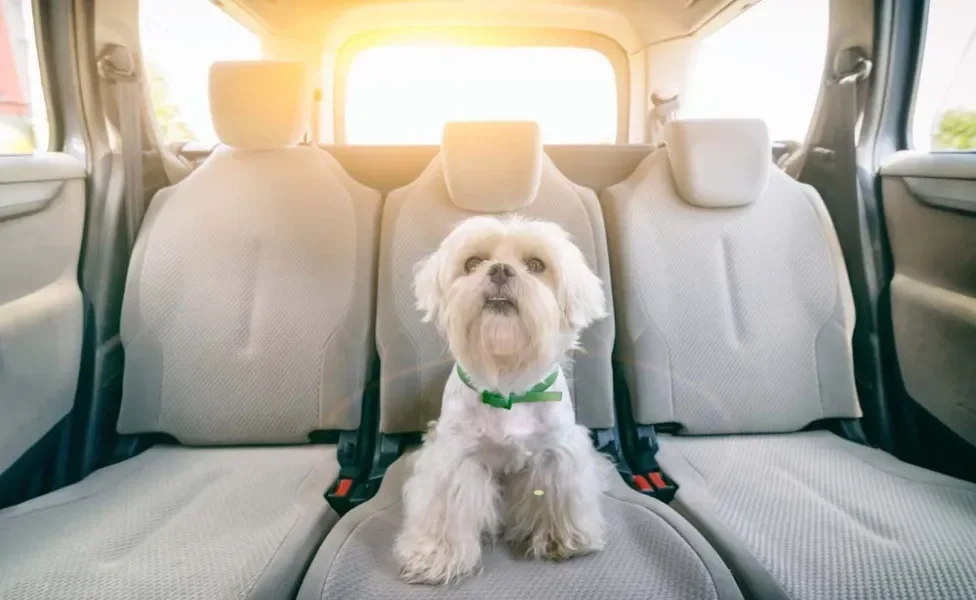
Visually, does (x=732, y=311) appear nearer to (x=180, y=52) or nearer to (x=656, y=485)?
(x=656, y=485)

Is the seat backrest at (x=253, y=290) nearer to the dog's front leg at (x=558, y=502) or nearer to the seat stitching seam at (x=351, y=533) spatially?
the seat stitching seam at (x=351, y=533)

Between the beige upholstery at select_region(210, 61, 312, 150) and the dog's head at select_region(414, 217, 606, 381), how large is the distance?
107 cm

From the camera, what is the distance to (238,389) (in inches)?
101

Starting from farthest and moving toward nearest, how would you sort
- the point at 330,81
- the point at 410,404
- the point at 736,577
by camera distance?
the point at 330,81 < the point at 410,404 < the point at 736,577

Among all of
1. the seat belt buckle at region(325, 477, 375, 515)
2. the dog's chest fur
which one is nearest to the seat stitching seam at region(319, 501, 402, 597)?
the seat belt buckle at region(325, 477, 375, 515)

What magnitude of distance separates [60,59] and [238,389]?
1580 mm

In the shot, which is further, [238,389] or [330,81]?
[330,81]

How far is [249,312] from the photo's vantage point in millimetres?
2639

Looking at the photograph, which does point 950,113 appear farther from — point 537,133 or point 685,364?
point 537,133

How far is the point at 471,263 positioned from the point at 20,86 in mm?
2062

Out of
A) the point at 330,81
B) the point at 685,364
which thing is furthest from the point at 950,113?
the point at 330,81

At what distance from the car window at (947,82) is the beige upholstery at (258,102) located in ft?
8.84

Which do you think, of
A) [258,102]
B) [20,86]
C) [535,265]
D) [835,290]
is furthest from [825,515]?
[20,86]

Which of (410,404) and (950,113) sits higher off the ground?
(950,113)
